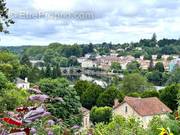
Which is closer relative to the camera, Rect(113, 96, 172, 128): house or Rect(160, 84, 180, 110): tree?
Rect(113, 96, 172, 128): house

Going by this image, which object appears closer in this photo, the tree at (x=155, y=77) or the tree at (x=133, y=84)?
the tree at (x=133, y=84)

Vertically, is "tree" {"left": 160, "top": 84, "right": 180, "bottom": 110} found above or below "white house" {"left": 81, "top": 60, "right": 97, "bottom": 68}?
above

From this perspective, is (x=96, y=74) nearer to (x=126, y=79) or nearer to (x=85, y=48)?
(x=85, y=48)

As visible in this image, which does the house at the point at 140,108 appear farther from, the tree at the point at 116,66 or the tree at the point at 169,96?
the tree at the point at 116,66

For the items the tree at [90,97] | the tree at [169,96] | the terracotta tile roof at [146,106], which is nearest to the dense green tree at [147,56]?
the tree at [90,97]

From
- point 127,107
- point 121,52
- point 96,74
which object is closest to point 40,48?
point 121,52

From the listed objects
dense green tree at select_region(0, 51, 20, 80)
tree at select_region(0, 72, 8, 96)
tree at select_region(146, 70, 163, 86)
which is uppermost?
tree at select_region(0, 72, 8, 96)

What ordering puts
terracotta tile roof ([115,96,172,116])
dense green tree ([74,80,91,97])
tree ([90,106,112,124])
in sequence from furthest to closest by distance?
dense green tree ([74,80,91,97]) < tree ([90,106,112,124]) < terracotta tile roof ([115,96,172,116])

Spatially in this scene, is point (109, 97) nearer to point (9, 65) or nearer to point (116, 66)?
point (9, 65)

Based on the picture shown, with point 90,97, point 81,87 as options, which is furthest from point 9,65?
point 81,87

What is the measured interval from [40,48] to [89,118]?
136770 mm

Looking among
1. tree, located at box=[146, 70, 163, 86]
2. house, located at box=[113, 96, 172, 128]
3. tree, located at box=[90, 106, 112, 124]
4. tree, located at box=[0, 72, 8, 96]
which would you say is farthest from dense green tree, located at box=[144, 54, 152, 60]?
tree, located at box=[0, 72, 8, 96]

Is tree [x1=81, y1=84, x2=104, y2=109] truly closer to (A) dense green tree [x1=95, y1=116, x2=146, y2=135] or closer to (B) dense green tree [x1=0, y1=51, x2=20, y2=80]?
(B) dense green tree [x1=0, y1=51, x2=20, y2=80]

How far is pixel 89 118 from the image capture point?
4600 centimetres
